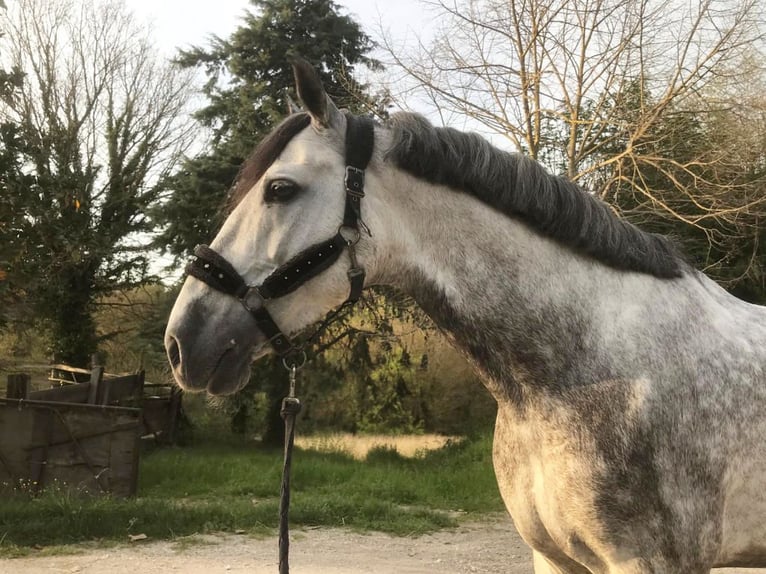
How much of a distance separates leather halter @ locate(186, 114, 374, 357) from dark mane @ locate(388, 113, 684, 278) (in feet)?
0.62

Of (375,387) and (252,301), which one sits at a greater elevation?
(252,301)

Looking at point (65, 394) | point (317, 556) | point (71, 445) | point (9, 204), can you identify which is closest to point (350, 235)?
point (317, 556)

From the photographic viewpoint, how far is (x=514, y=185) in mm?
1893

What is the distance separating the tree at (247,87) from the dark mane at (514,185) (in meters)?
9.81

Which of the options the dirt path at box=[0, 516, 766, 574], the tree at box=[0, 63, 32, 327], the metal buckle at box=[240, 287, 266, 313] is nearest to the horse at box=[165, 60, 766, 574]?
the metal buckle at box=[240, 287, 266, 313]

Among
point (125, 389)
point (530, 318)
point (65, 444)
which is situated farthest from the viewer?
point (125, 389)

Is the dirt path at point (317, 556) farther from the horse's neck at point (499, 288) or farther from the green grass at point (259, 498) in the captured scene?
the horse's neck at point (499, 288)

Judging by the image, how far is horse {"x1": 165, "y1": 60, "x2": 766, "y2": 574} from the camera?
1710mm

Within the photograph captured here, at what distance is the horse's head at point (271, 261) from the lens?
1.70 metres

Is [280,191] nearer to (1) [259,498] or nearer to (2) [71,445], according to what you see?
(2) [71,445]

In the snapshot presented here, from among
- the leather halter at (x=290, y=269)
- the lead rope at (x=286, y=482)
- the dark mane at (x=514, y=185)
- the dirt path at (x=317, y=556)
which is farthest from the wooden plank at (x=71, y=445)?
the dark mane at (x=514, y=185)

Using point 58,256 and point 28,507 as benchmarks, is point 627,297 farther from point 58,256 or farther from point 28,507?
point 58,256

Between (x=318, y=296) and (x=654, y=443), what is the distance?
1063 millimetres

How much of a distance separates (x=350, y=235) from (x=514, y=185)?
21.9 inches
